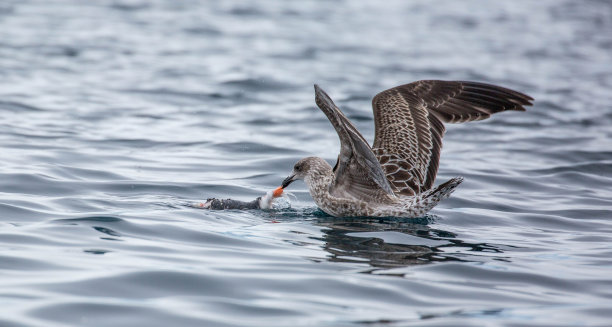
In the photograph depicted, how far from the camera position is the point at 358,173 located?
8.45m

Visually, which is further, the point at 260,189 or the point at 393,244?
the point at 260,189

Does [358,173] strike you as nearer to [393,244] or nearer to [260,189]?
[393,244]

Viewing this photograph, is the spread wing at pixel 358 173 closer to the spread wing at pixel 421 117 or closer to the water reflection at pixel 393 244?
the water reflection at pixel 393 244

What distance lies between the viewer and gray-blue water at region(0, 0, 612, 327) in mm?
5539

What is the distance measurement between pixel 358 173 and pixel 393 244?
4.27 feet

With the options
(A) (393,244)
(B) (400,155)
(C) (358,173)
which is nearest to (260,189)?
(B) (400,155)

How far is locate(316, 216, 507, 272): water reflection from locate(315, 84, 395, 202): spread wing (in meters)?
0.27

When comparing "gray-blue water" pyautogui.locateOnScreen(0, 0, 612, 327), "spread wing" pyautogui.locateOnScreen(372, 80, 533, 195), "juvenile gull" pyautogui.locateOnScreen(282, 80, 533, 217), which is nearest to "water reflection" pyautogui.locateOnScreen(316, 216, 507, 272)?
"gray-blue water" pyautogui.locateOnScreen(0, 0, 612, 327)

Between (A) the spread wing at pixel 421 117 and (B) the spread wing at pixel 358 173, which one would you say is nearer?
(B) the spread wing at pixel 358 173

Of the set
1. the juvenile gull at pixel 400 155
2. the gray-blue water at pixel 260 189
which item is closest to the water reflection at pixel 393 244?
the gray-blue water at pixel 260 189

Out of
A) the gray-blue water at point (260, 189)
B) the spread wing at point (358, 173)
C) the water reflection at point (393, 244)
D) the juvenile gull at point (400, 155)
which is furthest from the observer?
the juvenile gull at point (400, 155)

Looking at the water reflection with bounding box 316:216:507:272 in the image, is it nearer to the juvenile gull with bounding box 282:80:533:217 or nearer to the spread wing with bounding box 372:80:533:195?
the juvenile gull with bounding box 282:80:533:217

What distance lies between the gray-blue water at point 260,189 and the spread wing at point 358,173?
0.38m

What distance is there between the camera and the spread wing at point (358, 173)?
774 centimetres
